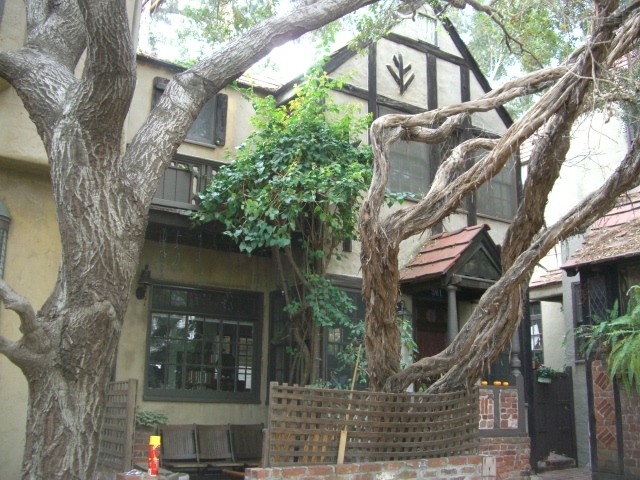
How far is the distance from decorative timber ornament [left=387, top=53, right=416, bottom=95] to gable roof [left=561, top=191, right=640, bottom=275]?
4123 mm

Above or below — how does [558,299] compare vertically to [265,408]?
above

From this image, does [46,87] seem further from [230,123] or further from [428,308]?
[428,308]

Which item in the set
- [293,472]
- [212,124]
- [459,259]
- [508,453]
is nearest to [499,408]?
[508,453]

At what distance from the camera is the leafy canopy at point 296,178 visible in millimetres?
9195

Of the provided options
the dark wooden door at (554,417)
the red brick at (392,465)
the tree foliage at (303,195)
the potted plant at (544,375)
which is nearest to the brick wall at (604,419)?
the dark wooden door at (554,417)

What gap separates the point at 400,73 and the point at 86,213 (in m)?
8.60

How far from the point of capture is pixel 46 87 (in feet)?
18.5

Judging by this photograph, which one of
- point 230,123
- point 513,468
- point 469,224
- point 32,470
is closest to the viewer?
point 32,470

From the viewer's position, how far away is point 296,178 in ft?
30.0

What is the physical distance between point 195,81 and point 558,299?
12235 millimetres

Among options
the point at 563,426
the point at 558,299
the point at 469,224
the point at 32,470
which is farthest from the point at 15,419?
the point at 558,299

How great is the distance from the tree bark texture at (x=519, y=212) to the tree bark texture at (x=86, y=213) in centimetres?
233

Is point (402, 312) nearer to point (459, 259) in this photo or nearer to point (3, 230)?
point (459, 259)

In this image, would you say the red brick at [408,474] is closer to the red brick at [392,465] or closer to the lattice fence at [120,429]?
the red brick at [392,465]
